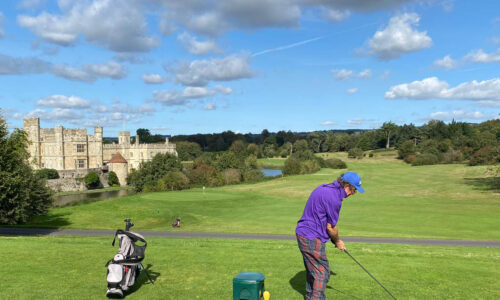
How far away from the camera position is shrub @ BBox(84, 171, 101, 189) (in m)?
65.0

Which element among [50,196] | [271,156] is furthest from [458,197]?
[271,156]

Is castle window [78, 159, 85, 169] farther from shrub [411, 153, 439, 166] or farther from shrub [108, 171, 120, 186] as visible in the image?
shrub [411, 153, 439, 166]

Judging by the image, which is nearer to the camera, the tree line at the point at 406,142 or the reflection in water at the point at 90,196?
the reflection in water at the point at 90,196

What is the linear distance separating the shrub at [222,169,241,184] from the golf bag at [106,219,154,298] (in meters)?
59.9

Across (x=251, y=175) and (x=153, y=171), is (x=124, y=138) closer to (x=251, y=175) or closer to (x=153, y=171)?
(x=153, y=171)

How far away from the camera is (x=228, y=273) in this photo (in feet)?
29.1

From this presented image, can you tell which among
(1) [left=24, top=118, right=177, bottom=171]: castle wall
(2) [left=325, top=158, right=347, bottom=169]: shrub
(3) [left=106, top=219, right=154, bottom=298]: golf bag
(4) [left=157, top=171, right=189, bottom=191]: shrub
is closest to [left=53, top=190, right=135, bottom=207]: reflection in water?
(4) [left=157, top=171, right=189, bottom=191]: shrub

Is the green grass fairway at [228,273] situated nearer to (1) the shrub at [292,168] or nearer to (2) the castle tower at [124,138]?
(2) the castle tower at [124,138]

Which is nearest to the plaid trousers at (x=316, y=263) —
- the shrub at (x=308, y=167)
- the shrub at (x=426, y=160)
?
the shrub at (x=308, y=167)

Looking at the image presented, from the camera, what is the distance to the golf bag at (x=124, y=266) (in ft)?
23.3

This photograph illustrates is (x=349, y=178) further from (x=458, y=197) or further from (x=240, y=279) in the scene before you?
(x=458, y=197)

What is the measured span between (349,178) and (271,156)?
430 feet

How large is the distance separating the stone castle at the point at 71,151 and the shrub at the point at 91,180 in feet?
6.15

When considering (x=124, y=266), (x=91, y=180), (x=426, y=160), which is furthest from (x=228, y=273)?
(x=426, y=160)
